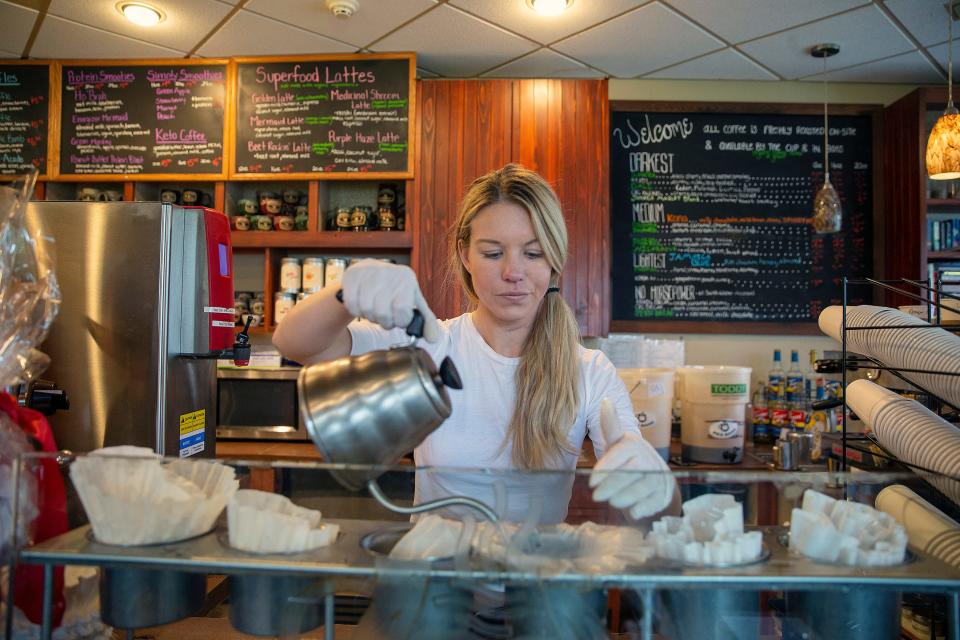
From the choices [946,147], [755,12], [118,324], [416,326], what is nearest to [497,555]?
[416,326]

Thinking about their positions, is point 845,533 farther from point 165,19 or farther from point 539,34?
point 165,19

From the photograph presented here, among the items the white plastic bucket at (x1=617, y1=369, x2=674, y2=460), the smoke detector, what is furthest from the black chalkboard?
the white plastic bucket at (x1=617, y1=369, x2=674, y2=460)

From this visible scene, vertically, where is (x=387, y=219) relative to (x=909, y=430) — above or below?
above

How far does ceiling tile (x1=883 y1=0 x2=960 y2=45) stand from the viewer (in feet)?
7.89

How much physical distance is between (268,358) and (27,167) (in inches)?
58.6

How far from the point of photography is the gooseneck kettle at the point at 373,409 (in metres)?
0.69

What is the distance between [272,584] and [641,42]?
108 inches

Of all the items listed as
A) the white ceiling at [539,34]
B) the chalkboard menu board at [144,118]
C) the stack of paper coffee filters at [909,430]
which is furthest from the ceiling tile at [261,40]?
the stack of paper coffee filters at [909,430]

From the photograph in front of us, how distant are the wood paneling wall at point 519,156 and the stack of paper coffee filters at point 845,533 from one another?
2.22 meters

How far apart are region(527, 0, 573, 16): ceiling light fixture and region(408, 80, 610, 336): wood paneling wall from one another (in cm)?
47

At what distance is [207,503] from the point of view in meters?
0.71

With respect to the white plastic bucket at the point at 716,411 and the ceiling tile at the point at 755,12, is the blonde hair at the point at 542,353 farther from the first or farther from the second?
the ceiling tile at the point at 755,12

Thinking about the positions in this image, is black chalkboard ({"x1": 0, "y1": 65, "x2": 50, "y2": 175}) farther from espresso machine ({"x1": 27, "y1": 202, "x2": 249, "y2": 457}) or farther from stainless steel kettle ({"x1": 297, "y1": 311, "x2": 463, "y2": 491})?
stainless steel kettle ({"x1": 297, "y1": 311, "x2": 463, "y2": 491})

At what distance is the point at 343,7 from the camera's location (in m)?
2.42
